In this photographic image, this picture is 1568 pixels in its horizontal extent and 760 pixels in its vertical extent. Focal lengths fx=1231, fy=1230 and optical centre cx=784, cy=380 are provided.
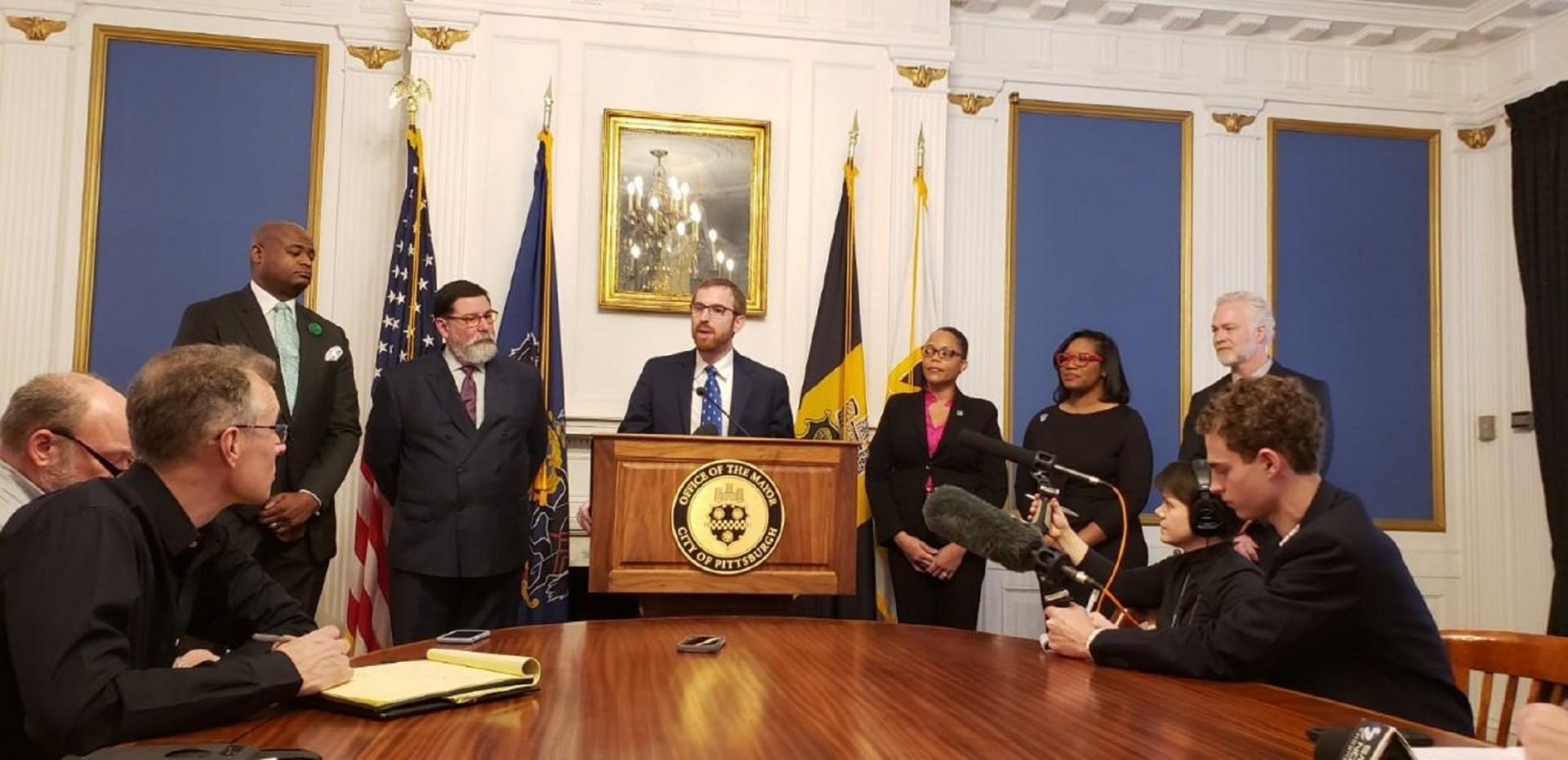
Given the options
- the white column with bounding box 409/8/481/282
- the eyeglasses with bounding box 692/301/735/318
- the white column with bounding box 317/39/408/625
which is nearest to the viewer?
the eyeglasses with bounding box 692/301/735/318

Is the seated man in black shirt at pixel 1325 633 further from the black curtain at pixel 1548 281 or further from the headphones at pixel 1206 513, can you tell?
the black curtain at pixel 1548 281

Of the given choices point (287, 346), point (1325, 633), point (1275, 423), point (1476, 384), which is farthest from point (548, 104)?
point (1476, 384)

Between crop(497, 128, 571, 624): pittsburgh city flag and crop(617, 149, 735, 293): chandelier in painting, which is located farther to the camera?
crop(617, 149, 735, 293): chandelier in painting

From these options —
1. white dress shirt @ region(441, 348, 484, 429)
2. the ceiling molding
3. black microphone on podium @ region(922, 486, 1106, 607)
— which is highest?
the ceiling molding

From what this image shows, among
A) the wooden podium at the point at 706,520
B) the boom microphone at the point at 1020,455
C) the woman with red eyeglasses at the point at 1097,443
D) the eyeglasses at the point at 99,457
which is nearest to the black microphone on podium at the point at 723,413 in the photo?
the wooden podium at the point at 706,520

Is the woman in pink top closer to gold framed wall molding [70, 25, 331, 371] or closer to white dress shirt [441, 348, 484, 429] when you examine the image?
white dress shirt [441, 348, 484, 429]

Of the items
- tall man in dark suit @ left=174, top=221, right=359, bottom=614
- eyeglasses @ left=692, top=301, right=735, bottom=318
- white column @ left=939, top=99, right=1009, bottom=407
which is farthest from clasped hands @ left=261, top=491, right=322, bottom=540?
white column @ left=939, top=99, right=1009, bottom=407

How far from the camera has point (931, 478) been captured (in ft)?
16.0

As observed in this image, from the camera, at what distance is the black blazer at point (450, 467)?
400cm

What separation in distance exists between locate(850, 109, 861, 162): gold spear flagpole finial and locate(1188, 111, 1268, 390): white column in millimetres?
1895

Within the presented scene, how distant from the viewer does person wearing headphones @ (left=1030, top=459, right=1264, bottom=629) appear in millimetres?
2438

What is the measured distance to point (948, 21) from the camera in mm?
6055

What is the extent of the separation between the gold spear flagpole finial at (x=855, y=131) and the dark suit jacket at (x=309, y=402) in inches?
97.3

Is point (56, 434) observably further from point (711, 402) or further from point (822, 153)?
point (822, 153)
